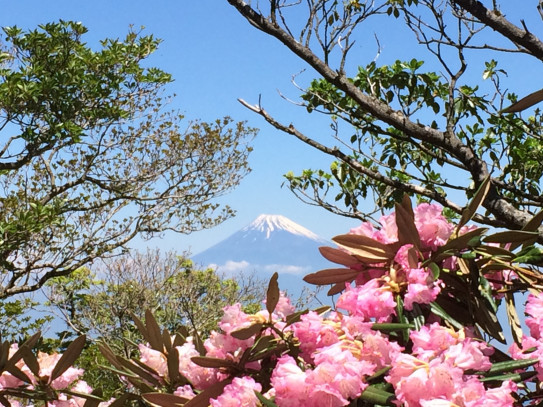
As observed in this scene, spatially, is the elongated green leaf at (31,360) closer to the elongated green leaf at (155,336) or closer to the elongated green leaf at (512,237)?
the elongated green leaf at (155,336)

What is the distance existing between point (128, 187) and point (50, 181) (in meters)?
1.25

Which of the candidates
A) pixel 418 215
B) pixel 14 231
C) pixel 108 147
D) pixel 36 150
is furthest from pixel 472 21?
pixel 108 147

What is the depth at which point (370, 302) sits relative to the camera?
1.17 metres

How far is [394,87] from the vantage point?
14.2 ft

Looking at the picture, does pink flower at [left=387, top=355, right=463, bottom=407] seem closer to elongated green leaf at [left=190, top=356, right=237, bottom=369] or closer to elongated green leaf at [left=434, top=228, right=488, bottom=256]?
elongated green leaf at [left=434, top=228, right=488, bottom=256]

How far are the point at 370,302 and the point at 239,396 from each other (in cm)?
28

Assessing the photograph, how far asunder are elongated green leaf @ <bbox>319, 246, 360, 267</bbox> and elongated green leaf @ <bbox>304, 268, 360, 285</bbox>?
0.07ft

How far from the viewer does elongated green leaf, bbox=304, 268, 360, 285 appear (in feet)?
4.26

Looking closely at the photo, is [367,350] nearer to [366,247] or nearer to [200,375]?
[366,247]

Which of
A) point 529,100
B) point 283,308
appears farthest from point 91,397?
point 529,100

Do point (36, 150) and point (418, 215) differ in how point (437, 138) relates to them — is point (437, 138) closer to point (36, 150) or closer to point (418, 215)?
point (418, 215)

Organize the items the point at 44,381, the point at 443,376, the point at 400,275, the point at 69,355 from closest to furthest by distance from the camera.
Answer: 1. the point at 443,376
2. the point at 400,275
3. the point at 69,355
4. the point at 44,381

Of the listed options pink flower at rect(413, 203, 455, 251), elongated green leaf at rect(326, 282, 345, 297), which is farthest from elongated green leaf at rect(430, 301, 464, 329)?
elongated green leaf at rect(326, 282, 345, 297)

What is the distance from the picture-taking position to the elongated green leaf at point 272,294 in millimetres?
1255
